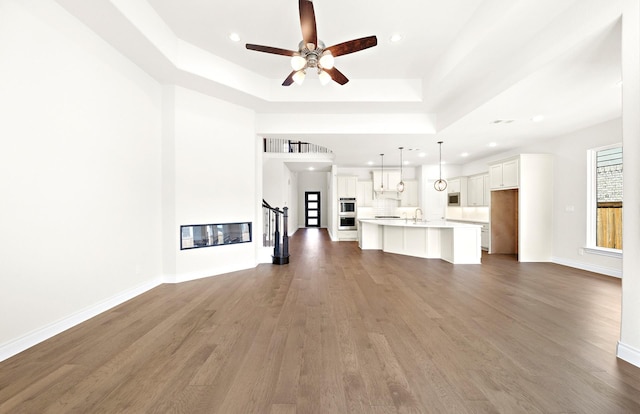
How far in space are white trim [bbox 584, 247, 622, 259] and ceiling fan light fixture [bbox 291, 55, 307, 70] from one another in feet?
19.8

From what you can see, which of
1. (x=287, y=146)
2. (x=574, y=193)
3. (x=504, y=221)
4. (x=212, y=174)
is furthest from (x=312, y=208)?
(x=574, y=193)

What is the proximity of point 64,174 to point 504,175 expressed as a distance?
25.9 feet

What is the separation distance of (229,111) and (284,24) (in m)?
1.93

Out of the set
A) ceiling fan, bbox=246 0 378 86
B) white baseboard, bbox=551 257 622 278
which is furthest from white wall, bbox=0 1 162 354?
white baseboard, bbox=551 257 622 278

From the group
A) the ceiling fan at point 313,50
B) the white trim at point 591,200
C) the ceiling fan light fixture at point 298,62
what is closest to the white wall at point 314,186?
the white trim at point 591,200

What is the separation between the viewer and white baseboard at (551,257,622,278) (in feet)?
14.6

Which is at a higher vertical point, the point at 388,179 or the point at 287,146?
the point at 287,146

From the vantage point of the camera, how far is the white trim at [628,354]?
1.89 metres

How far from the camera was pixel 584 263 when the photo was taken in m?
5.01

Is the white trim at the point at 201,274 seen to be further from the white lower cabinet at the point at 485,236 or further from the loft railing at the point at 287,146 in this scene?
the loft railing at the point at 287,146

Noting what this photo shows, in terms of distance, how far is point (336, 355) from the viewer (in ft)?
6.68

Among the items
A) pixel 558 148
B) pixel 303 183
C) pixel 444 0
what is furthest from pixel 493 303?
pixel 303 183

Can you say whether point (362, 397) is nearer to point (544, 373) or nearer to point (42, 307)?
point (544, 373)

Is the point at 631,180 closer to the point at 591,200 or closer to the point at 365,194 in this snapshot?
the point at 591,200
